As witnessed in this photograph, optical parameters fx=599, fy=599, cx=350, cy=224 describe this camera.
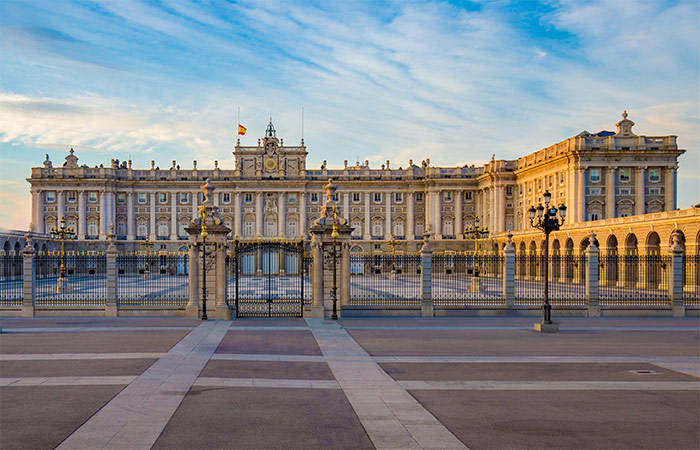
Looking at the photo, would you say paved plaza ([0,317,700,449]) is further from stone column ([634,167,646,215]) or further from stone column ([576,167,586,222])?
stone column ([634,167,646,215])

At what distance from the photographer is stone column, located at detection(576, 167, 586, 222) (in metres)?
73.6

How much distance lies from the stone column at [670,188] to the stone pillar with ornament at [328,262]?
60666 mm

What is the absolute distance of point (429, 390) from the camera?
40.9 feet

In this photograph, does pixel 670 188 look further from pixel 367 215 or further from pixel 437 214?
pixel 367 215

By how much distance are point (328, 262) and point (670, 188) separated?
6220 cm

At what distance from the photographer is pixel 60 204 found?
98938mm

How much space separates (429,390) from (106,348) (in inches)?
386

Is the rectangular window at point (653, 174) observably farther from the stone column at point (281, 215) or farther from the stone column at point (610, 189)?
the stone column at point (281, 215)

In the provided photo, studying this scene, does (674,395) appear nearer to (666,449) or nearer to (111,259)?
(666,449)

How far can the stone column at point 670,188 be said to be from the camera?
72.8 m

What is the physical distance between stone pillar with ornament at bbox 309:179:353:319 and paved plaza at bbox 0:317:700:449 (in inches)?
169

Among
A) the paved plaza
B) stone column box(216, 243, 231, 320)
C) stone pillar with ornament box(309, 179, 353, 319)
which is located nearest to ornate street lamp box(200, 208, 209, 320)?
stone column box(216, 243, 231, 320)

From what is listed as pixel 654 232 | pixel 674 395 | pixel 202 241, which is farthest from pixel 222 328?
pixel 654 232

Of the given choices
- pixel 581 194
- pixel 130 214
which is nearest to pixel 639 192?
pixel 581 194
